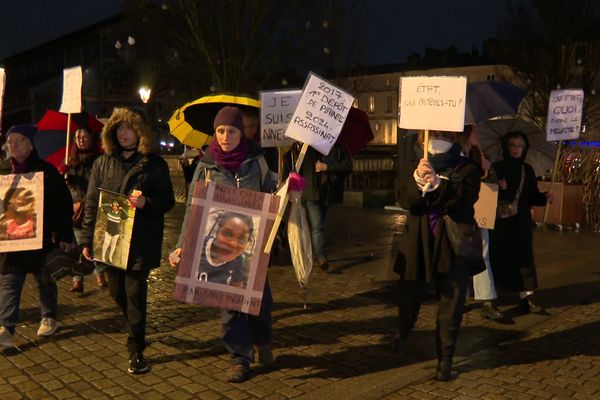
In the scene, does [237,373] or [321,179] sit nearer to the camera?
[237,373]

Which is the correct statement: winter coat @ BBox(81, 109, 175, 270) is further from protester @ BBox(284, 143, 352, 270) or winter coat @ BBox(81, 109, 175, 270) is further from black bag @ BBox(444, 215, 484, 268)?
protester @ BBox(284, 143, 352, 270)

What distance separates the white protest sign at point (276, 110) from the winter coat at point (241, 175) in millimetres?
1540

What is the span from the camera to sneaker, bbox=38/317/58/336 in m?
5.56

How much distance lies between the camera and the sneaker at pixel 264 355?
15.8ft

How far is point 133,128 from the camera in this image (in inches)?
183

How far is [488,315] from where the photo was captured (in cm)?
626

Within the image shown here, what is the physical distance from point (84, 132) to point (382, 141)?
2544 inches

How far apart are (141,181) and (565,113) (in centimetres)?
692

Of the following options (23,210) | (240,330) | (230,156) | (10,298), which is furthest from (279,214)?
(10,298)

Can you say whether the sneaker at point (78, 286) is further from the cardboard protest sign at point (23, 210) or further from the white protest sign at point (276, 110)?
the white protest sign at point (276, 110)

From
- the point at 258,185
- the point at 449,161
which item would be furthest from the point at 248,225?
the point at 449,161

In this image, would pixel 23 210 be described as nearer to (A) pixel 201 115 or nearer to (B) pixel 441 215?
(A) pixel 201 115

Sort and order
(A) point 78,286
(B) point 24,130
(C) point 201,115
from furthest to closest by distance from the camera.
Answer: (A) point 78,286 → (C) point 201,115 → (B) point 24,130

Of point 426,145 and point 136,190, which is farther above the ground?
point 426,145
